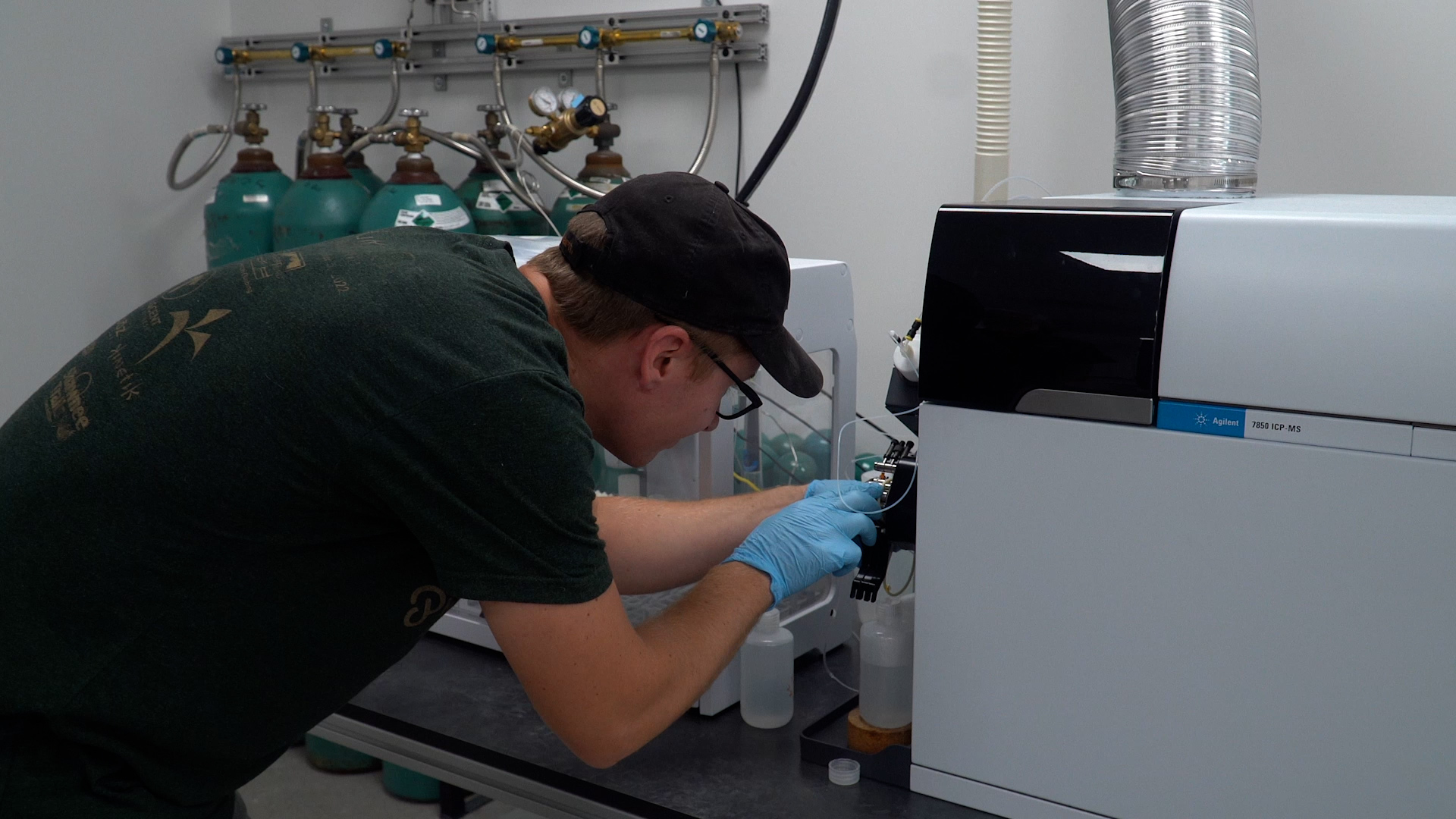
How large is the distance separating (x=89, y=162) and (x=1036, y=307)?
2.35 metres

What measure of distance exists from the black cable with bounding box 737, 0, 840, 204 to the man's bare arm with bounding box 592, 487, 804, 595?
2.41ft

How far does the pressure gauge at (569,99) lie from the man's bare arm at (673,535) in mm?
882

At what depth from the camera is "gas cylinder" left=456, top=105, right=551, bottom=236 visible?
205cm

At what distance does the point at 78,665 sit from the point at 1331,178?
1.55 metres

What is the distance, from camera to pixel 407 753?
1320mm

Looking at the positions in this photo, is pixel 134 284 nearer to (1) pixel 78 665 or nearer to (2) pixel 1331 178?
(1) pixel 78 665

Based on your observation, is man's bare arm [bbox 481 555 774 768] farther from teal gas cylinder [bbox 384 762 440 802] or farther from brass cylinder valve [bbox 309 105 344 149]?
brass cylinder valve [bbox 309 105 344 149]

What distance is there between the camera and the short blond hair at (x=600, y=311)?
96 cm

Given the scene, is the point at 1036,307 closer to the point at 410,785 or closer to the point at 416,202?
the point at 416,202

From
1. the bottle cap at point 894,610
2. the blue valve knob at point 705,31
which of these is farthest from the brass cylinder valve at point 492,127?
the bottle cap at point 894,610

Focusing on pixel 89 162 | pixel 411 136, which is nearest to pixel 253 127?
pixel 89 162

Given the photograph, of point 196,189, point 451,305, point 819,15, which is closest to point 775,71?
point 819,15

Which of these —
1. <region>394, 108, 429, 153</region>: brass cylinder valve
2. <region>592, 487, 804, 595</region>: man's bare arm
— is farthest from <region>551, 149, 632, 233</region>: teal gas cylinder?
<region>592, 487, 804, 595</region>: man's bare arm

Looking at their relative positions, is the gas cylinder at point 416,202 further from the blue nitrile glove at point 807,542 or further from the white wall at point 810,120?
the blue nitrile glove at point 807,542
